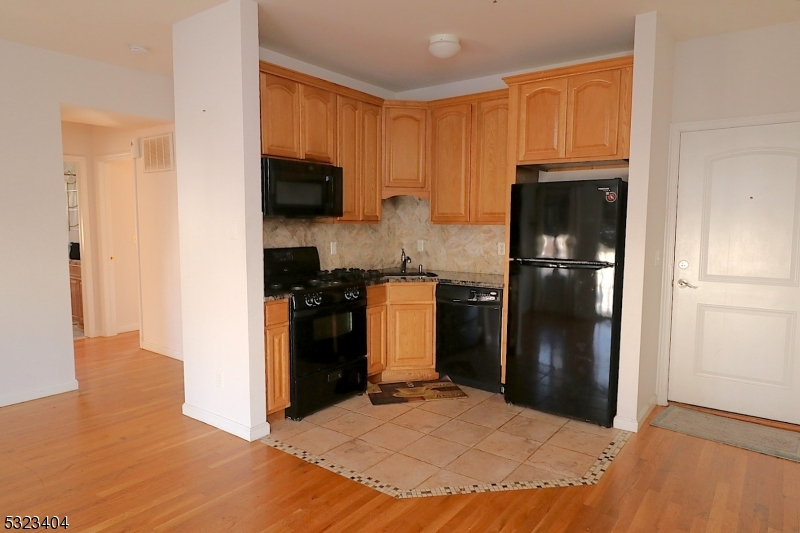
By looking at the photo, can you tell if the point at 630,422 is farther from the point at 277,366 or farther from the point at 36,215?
the point at 36,215

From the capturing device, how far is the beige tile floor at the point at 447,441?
2.80 metres

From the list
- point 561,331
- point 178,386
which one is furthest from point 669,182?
point 178,386

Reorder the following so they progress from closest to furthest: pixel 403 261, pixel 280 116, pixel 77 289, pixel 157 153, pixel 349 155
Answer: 1. pixel 280 116
2. pixel 349 155
3. pixel 403 261
4. pixel 157 153
5. pixel 77 289

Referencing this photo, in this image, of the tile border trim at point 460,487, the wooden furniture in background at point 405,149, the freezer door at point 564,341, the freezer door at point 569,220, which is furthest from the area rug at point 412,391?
the wooden furniture in background at point 405,149

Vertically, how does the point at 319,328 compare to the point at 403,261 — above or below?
below

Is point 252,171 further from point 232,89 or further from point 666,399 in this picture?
point 666,399

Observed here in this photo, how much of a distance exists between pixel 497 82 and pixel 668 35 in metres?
1.46

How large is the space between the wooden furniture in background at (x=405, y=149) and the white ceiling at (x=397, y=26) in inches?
16.5

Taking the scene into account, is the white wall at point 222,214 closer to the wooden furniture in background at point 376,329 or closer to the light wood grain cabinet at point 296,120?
the light wood grain cabinet at point 296,120

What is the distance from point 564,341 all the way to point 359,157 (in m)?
2.25

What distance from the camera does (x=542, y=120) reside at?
368 cm

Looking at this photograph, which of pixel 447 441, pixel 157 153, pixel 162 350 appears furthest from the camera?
pixel 162 350

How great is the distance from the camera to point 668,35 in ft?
11.3

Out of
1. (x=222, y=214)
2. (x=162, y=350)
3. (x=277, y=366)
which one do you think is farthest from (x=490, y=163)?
(x=162, y=350)
